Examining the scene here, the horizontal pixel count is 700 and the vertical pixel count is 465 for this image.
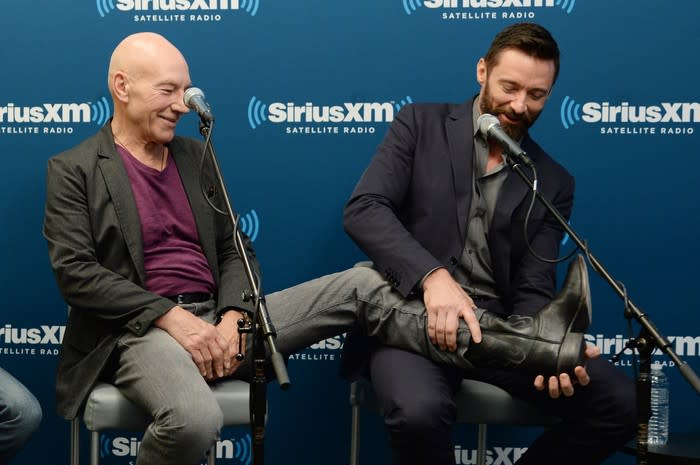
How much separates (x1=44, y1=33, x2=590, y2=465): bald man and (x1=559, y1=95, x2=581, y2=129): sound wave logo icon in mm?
1251

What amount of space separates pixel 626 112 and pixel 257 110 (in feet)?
4.76

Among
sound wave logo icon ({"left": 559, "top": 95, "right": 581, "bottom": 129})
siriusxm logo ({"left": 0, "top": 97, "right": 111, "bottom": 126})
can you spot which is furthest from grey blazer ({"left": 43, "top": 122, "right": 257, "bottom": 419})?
sound wave logo icon ({"left": 559, "top": 95, "right": 581, "bottom": 129})

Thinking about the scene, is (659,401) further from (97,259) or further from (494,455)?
(97,259)

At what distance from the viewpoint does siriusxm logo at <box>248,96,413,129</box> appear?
3.86 metres

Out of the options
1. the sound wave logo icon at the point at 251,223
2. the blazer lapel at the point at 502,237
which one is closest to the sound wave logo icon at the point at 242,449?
the sound wave logo icon at the point at 251,223

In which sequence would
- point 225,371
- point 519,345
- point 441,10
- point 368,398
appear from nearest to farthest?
point 519,345, point 225,371, point 368,398, point 441,10

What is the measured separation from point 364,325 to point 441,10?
4.78 feet

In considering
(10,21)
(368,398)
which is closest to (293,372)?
(368,398)

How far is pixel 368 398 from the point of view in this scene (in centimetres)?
316

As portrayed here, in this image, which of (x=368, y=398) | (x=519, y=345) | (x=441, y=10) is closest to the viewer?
(x=519, y=345)

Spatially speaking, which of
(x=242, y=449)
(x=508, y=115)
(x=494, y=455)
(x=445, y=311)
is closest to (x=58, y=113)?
(x=242, y=449)

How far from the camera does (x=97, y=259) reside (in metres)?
3.02

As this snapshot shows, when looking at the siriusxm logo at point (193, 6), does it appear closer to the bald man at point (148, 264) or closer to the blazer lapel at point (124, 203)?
the bald man at point (148, 264)

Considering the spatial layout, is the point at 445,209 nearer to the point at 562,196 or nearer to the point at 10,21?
the point at 562,196
